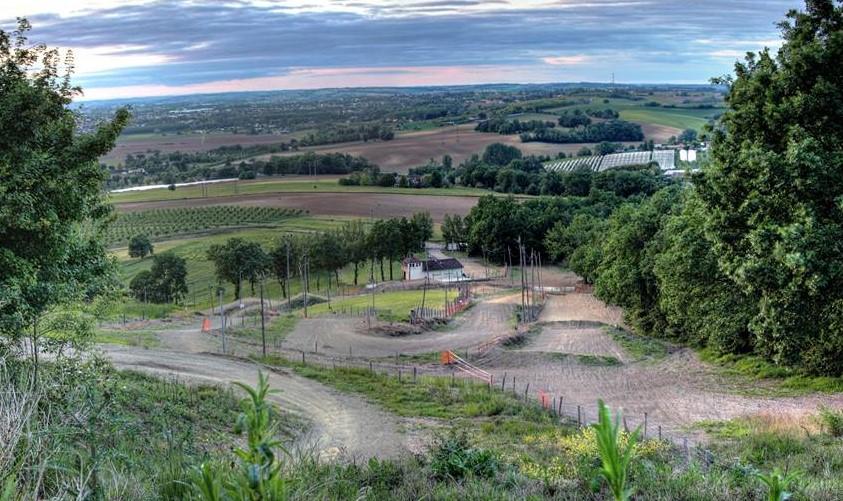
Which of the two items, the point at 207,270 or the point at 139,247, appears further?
the point at 139,247

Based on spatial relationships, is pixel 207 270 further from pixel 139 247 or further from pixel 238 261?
pixel 238 261

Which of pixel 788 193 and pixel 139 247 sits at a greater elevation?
pixel 788 193

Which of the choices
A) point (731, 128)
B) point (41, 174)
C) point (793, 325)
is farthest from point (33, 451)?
point (731, 128)

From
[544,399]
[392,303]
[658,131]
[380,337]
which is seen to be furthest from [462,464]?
[658,131]

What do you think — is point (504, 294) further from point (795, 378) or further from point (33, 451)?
point (33, 451)

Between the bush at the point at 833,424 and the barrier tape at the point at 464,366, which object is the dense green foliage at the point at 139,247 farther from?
the bush at the point at 833,424

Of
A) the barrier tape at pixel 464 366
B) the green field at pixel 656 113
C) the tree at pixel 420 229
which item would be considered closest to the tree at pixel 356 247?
the tree at pixel 420 229
